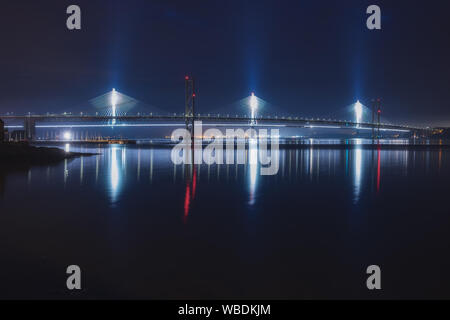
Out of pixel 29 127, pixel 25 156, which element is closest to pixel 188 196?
pixel 25 156

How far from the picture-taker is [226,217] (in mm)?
7746

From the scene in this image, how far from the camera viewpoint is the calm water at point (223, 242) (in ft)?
13.9

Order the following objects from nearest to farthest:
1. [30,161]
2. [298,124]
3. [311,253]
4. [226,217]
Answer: [311,253], [226,217], [30,161], [298,124]

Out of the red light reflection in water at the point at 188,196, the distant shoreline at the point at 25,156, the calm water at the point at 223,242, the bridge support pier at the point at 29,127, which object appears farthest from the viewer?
the bridge support pier at the point at 29,127

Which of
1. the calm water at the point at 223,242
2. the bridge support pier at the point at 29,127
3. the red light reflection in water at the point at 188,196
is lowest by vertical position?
the calm water at the point at 223,242

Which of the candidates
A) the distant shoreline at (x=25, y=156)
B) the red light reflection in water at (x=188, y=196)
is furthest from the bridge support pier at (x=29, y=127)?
the red light reflection in water at (x=188, y=196)

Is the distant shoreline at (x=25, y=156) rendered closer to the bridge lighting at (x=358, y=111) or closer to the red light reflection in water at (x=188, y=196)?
the red light reflection in water at (x=188, y=196)

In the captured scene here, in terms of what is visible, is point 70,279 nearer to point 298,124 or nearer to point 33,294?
point 33,294

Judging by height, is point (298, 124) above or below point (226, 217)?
above

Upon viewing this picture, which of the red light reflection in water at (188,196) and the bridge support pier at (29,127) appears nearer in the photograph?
the red light reflection in water at (188,196)

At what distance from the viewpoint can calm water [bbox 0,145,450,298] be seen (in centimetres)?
Result: 424

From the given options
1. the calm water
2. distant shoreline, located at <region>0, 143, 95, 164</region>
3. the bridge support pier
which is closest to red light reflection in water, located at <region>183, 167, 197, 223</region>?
the calm water
